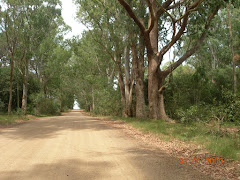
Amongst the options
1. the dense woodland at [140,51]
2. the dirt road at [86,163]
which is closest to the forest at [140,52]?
the dense woodland at [140,51]

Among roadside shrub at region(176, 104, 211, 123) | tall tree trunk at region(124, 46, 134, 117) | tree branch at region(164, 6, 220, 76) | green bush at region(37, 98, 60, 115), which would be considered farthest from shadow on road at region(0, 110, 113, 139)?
green bush at region(37, 98, 60, 115)

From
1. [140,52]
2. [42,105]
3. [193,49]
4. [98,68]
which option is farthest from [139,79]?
[42,105]

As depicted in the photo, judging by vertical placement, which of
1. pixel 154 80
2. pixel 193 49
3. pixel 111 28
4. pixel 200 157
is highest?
pixel 111 28

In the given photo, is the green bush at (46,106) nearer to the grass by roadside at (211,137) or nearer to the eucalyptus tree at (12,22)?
the eucalyptus tree at (12,22)

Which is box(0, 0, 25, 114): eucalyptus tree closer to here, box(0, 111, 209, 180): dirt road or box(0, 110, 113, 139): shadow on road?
box(0, 110, 113, 139): shadow on road

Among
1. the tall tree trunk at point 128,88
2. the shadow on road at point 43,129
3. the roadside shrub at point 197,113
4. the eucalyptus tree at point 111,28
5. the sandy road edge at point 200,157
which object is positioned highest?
the eucalyptus tree at point 111,28

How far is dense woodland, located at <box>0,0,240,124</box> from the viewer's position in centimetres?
1169

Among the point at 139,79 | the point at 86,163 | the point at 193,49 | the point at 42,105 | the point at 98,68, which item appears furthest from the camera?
the point at 42,105

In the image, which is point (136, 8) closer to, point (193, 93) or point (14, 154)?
point (193, 93)

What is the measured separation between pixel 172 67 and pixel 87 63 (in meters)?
18.9

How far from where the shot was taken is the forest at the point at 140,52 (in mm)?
11461

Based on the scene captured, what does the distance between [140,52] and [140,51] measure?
87 millimetres

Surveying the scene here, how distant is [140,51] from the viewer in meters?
17.5

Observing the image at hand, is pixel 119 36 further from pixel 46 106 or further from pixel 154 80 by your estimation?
pixel 46 106
